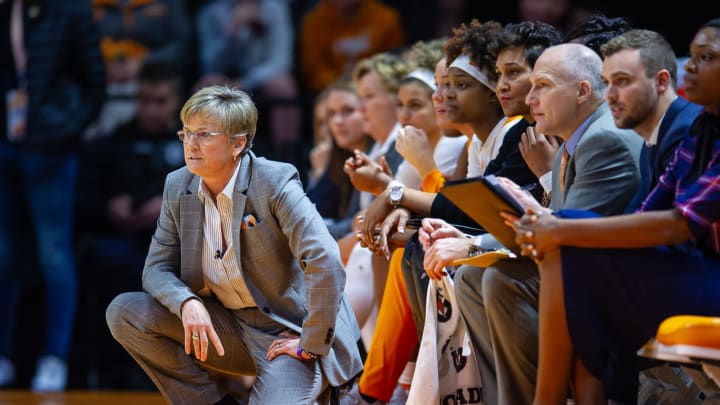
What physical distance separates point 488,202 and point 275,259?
0.89m

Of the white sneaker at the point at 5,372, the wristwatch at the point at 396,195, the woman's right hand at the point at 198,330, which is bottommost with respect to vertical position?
the white sneaker at the point at 5,372

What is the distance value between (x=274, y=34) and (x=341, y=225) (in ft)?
6.83

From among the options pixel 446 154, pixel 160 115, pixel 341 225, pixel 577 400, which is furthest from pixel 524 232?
pixel 160 115

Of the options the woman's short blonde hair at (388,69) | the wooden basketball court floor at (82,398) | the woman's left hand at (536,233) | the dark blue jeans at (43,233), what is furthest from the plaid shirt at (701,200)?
the dark blue jeans at (43,233)

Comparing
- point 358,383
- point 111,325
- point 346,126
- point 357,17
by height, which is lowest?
point 358,383

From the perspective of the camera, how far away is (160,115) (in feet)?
21.8

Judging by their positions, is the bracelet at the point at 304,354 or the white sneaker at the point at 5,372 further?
the white sneaker at the point at 5,372

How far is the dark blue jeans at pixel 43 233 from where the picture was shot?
640cm

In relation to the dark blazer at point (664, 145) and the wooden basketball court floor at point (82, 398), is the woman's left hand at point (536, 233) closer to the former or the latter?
the dark blazer at point (664, 145)

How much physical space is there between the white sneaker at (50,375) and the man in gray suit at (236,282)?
117 inches

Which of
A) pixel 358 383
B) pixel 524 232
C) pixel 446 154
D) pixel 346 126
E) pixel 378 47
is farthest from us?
pixel 378 47

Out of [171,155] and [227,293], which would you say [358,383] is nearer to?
[227,293]

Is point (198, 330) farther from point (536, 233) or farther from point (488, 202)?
point (536, 233)

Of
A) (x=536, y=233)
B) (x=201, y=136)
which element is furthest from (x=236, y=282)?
(x=536, y=233)
